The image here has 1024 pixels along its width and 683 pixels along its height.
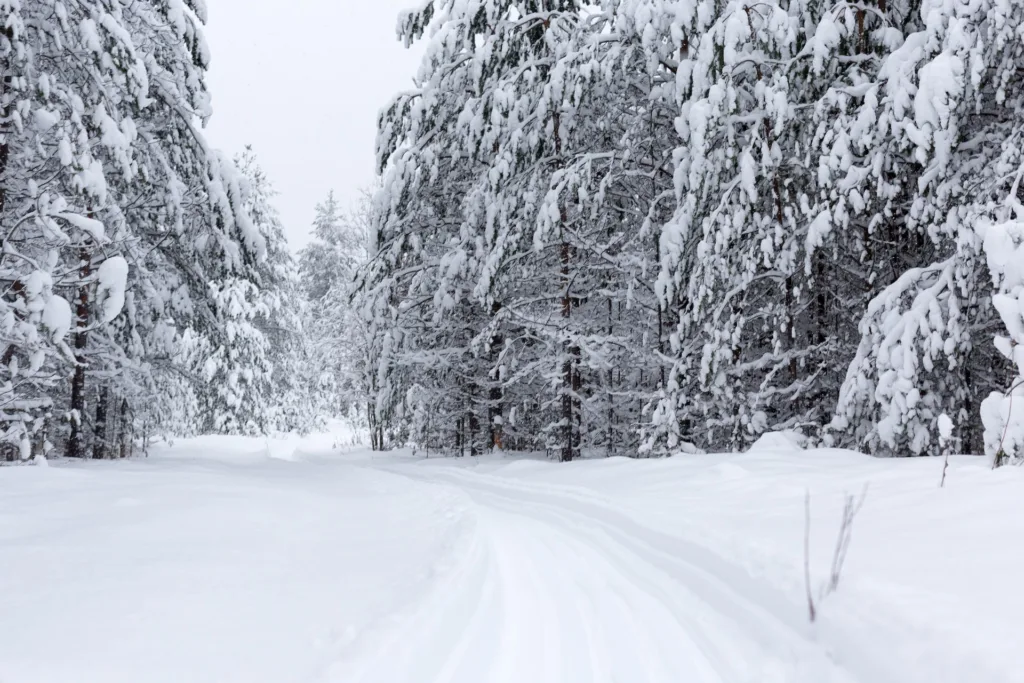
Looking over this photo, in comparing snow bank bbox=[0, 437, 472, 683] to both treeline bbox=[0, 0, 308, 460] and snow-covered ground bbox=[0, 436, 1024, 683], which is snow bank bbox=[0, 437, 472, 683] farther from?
treeline bbox=[0, 0, 308, 460]

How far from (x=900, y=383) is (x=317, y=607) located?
5.36 meters

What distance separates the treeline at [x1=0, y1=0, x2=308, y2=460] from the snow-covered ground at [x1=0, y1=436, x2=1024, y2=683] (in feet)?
6.11

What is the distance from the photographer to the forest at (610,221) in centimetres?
564

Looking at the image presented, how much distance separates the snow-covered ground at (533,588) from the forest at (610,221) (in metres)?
1.27

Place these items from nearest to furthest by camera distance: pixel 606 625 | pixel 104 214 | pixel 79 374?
pixel 606 625 < pixel 104 214 < pixel 79 374

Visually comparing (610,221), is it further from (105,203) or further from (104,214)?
(104,214)

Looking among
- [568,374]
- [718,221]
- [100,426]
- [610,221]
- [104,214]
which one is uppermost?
[610,221]

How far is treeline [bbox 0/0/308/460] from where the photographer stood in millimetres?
6137

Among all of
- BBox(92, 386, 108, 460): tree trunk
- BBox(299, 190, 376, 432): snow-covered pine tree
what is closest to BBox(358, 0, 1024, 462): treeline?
BBox(92, 386, 108, 460): tree trunk

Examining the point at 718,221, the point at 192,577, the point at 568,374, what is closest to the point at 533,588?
the point at 192,577

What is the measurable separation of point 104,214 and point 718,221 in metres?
8.99

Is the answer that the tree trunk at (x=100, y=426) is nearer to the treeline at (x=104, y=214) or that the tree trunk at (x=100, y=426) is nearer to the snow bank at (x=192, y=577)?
the treeline at (x=104, y=214)

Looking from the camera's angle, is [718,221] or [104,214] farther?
[104,214]

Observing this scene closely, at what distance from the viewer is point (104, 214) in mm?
9203
